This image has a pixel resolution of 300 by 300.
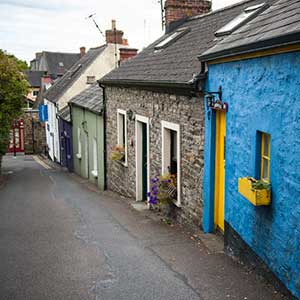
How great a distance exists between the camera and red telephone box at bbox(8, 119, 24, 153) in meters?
40.9

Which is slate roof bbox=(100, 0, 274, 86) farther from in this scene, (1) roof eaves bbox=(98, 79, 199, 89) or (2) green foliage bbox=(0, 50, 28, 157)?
(2) green foliage bbox=(0, 50, 28, 157)

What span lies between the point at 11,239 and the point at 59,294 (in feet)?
11.0

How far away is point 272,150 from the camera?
5.40 meters

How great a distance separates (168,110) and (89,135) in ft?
32.9

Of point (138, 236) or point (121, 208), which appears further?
point (121, 208)

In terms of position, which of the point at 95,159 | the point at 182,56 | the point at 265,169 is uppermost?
the point at 182,56

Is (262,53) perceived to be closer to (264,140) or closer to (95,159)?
(264,140)

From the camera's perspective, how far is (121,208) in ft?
40.8

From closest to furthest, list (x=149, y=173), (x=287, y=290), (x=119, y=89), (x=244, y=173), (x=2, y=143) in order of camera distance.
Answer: (x=287, y=290) → (x=244, y=173) → (x=149, y=173) → (x=119, y=89) → (x=2, y=143)

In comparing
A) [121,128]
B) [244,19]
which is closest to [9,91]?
[121,128]

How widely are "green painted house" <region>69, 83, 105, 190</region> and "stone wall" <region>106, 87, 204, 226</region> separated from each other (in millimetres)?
2400

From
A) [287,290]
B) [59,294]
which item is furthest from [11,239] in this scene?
[287,290]

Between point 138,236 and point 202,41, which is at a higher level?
point 202,41

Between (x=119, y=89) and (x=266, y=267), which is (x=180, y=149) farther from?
(x=119, y=89)
